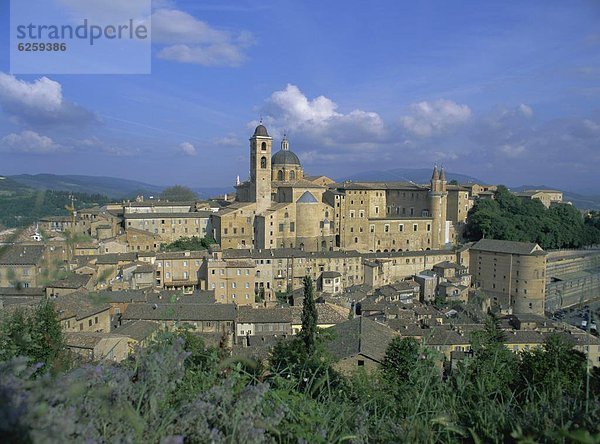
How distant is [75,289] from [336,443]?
22.4 metres

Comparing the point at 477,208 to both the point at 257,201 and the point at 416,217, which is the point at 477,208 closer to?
the point at 416,217

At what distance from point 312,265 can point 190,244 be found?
11.0 metres

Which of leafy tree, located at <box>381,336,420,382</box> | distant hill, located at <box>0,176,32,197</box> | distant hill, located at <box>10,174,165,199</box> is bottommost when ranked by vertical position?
leafy tree, located at <box>381,336,420,382</box>

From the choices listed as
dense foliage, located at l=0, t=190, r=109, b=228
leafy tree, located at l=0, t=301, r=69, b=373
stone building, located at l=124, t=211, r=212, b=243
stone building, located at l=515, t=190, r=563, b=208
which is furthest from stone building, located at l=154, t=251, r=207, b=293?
stone building, located at l=515, t=190, r=563, b=208

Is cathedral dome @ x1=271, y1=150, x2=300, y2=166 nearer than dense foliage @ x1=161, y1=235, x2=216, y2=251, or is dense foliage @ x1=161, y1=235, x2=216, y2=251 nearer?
dense foliage @ x1=161, y1=235, x2=216, y2=251

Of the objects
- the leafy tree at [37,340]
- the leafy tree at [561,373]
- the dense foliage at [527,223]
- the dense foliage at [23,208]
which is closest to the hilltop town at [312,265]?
the dense foliage at [527,223]

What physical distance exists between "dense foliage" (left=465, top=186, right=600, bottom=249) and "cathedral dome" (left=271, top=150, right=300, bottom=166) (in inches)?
806

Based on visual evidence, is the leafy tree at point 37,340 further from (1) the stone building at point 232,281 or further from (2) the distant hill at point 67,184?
(1) the stone building at point 232,281

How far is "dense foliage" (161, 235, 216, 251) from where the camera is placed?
38.0 meters

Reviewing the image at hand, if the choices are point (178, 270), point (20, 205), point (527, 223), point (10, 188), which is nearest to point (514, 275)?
point (527, 223)

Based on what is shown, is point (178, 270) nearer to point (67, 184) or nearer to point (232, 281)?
point (232, 281)

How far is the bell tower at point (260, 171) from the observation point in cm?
4178

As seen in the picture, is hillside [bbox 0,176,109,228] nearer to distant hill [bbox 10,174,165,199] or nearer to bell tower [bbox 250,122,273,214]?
distant hill [bbox 10,174,165,199]

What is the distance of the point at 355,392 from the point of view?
4.08 meters
